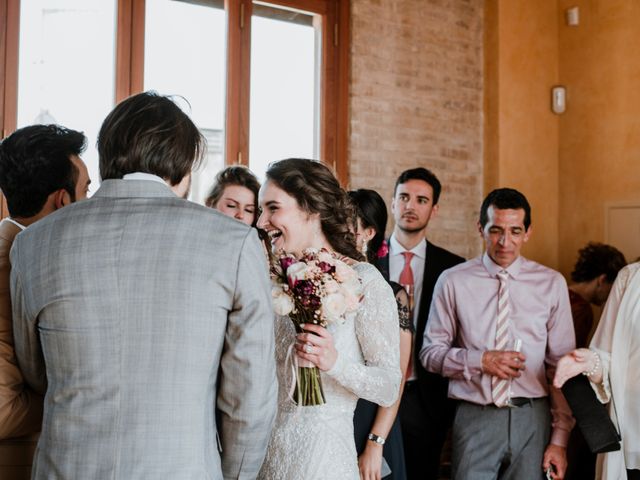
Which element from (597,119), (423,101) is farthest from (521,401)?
(597,119)

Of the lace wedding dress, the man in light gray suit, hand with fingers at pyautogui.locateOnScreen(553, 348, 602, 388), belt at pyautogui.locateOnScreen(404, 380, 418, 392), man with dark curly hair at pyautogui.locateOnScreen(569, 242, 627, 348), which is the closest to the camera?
the man in light gray suit

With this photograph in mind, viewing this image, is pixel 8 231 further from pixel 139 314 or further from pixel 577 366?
pixel 577 366

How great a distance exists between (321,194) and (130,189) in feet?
2.92

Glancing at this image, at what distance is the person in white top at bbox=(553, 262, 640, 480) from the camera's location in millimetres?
3193

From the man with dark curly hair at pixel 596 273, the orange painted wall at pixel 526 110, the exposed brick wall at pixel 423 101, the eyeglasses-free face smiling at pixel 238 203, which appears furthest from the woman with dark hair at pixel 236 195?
the orange painted wall at pixel 526 110

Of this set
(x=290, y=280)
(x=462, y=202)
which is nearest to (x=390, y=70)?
(x=462, y=202)

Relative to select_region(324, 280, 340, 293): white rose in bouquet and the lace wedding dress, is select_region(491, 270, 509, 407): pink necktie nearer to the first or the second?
the lace wedding dress

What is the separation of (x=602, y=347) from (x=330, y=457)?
1630 millimetres

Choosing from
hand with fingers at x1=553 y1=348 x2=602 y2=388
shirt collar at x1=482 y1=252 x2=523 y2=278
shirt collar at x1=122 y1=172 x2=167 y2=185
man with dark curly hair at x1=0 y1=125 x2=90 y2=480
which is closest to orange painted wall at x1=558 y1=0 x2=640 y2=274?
shirt collar at x1=482 y1=252 x2=523 y2=278

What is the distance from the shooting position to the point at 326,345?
215 centimetres

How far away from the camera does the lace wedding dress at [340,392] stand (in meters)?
2.25

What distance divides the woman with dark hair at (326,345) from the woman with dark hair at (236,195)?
95cm

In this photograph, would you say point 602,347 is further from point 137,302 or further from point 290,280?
point 137,302

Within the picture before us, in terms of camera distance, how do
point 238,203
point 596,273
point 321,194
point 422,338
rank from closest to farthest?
point 321,194 < point 238,203 < point 422,338 < point 596,273
